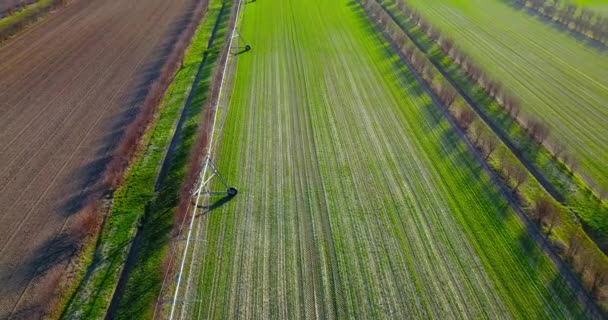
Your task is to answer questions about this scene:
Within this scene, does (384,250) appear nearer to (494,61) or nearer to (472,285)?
(472,285)


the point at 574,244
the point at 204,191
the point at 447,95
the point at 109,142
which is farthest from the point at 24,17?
the point at 574,244

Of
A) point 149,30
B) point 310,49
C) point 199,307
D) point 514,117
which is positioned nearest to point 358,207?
point 199,307

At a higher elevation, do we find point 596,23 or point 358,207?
point 596,23

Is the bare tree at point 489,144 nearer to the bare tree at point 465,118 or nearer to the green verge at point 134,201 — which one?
the bare tree at point 465,118

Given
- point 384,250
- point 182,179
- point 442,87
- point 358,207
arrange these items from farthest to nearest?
point 442,87, point 182,179, point 358,207, point 384,250

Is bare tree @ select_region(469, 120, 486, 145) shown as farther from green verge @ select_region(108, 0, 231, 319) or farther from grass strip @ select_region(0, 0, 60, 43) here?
grass strip @ select_region(0, 0, 60, 43)

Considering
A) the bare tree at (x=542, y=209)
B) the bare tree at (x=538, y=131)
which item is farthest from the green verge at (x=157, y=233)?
the bare tree at (x=538, y=131)
